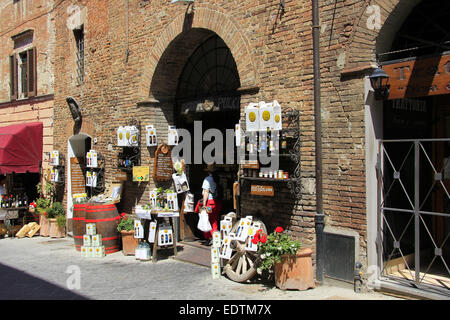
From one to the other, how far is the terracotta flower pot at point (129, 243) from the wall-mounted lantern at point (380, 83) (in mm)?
5666

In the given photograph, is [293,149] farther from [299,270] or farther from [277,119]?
[299,270]

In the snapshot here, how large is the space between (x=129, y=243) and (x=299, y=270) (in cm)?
425

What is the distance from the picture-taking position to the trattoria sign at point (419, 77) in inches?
211

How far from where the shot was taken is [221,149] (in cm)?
925

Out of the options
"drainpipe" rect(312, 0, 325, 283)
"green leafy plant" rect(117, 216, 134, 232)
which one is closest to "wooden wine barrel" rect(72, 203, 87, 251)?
"green leafy plant" rect(117, 216, 134, 232)

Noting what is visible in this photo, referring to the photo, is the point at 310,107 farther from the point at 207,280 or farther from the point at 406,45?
the point at 207,280

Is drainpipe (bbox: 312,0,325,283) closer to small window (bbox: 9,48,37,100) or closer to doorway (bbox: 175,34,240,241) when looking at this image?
doorway (bbox: 175,34,240,241)

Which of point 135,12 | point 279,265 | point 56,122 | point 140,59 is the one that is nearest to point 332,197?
point 279,265

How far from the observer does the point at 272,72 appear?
705 cm

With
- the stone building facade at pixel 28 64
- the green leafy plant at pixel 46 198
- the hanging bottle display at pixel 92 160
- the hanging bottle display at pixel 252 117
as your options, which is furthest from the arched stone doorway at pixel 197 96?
the stone building facade at pixel 28 64

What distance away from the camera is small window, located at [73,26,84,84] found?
1229 cm

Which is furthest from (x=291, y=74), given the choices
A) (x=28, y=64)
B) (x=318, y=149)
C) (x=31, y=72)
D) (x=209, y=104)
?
(x=28, y=64)

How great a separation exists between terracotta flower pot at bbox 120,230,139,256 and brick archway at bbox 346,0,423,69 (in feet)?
18.2

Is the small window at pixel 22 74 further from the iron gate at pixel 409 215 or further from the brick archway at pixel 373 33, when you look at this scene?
the iron gate at pixel 409 215
